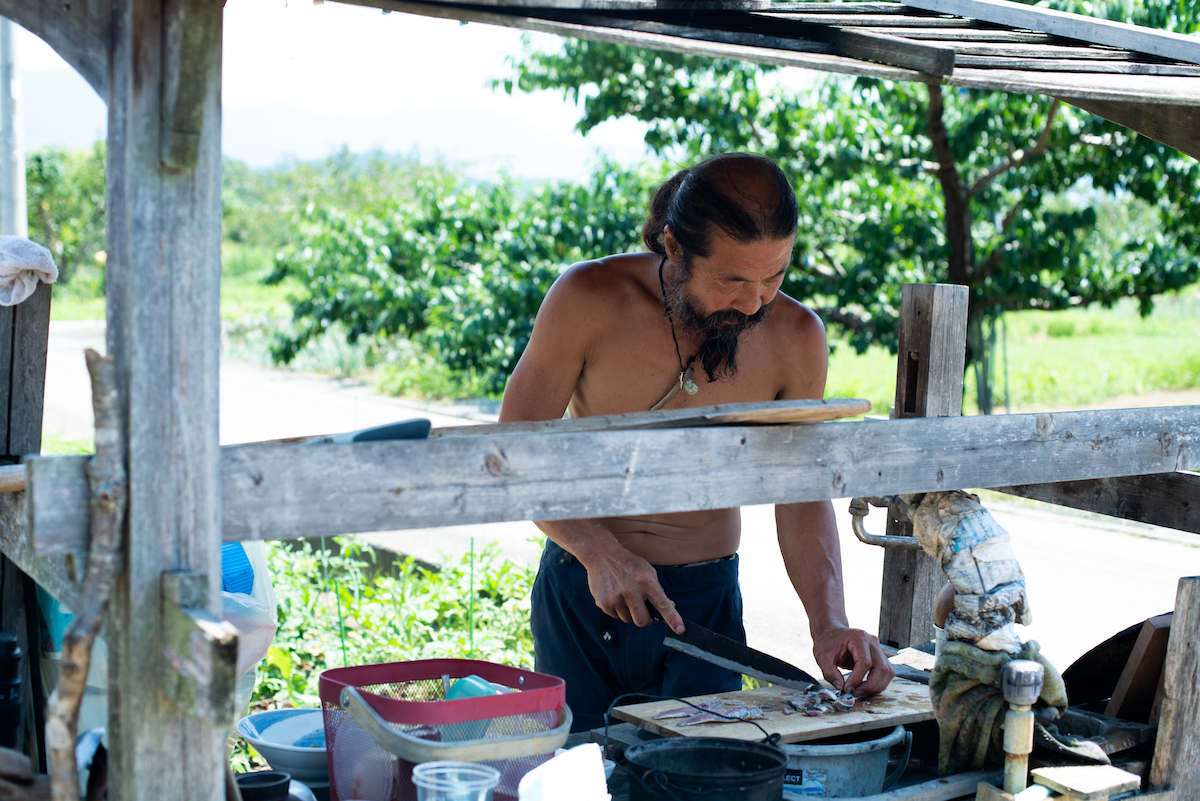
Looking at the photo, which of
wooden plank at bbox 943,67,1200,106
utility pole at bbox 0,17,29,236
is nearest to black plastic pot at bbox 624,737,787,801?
wooden plank at bbox 943,67,1200,106

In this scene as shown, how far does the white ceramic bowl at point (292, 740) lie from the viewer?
1.97 meters

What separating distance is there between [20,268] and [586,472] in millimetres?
1458

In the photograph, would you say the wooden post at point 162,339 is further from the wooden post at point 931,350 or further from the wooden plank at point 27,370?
the wooden post at point 931,350

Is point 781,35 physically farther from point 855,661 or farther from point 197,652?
point 197,652

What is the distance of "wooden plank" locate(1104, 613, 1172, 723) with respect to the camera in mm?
2148

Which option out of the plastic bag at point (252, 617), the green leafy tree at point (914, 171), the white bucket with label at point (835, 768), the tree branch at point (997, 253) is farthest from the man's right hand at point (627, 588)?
the tree branch at point (997, 253)

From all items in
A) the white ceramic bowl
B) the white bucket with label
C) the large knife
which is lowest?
the white ceramic bowl

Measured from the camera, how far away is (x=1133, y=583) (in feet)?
18.7

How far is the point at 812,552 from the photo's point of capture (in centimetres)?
264

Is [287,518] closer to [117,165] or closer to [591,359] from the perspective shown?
[117,165]

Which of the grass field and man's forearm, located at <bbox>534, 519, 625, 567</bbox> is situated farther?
the grass field

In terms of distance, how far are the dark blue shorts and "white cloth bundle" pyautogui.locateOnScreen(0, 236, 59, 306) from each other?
1.34 meters

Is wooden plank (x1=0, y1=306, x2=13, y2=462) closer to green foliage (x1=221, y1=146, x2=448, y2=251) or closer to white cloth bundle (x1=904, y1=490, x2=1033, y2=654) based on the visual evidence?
white cloth bundle (x1=904, y1=490, x2=1033, y2=654)

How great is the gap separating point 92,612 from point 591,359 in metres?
1.45
